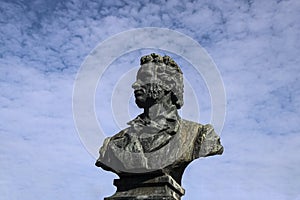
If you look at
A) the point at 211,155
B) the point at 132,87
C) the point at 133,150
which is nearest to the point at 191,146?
the point at 211,155

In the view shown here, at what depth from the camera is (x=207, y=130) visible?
27.7 feet

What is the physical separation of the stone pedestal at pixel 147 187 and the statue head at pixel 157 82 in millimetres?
1420

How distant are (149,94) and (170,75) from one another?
584 mm

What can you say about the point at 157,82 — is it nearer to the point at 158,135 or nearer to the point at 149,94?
the point at 149,94

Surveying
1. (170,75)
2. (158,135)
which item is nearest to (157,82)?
(170,75)

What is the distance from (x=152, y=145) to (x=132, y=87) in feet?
3.97

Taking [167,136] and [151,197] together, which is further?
[167,136]

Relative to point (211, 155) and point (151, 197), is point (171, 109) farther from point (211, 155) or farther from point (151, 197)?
point (151, 197)

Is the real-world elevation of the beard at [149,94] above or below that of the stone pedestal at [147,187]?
above

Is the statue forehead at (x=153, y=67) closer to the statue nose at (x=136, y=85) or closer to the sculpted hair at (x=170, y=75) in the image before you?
the sculpted hair at (x=170, y=75)

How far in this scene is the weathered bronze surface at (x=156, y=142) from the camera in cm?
812

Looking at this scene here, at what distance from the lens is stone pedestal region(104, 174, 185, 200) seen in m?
7.92

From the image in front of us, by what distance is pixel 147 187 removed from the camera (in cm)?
818

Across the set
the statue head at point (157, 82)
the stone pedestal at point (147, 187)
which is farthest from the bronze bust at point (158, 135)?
the stone pedestal at point (147, 187)
